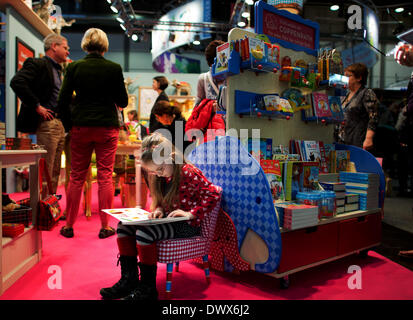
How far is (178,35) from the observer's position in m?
8.77

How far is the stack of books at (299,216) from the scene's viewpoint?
6.66ft

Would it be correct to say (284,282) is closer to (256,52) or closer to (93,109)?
(256,52)

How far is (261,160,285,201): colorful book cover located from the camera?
2.26m

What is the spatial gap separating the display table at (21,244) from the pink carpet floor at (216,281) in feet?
0.19

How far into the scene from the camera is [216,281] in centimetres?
220

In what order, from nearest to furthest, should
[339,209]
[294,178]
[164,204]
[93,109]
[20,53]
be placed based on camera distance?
[164,204] < [294,178] < [339,209] < [93,109] < [20,53]

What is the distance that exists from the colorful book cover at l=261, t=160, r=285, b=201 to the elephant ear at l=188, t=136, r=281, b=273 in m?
0.24

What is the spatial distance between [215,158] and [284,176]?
0.48 m

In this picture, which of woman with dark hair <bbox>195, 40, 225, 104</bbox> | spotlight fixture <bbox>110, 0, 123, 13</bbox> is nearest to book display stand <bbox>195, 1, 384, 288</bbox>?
woman with dark hair <bbox>195, 40, 225, 104</bbox>

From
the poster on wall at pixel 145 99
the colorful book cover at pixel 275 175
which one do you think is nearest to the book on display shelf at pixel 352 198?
the colorful book cover at pixel 275 175

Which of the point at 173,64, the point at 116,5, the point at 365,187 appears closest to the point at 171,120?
the point at 365,187

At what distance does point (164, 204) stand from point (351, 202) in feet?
4.95

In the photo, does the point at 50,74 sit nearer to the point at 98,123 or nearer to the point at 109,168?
the point at 98,123

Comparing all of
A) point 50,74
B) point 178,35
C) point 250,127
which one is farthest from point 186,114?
point 250,127
